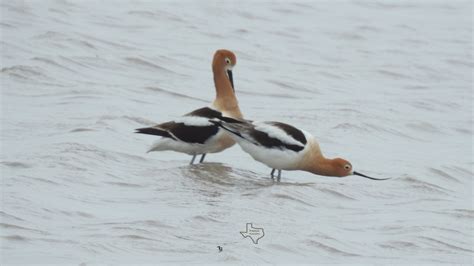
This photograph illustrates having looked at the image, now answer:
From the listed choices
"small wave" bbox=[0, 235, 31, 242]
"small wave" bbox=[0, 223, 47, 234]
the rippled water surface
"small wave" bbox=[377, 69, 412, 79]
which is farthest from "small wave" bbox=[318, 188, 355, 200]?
"small wave" bbox=[377, 69, 412, 79]

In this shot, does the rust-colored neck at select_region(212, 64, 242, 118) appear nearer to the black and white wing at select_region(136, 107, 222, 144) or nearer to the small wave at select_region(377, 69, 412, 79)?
the black and white wing at select_region(136, 107, 222, 144)

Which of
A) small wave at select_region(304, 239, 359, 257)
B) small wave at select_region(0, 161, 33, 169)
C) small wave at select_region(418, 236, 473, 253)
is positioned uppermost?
small wave at select_region(304, 239, 359, 257)

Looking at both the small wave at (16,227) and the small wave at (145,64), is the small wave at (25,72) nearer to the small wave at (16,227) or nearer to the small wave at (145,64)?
the small wave at (145,64)

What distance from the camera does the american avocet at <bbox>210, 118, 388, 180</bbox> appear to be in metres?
10.9

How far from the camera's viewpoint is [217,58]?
12.1 m

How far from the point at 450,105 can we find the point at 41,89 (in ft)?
18.0

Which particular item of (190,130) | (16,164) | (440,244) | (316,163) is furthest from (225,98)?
(440,244)

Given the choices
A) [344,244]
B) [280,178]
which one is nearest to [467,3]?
[280,178]

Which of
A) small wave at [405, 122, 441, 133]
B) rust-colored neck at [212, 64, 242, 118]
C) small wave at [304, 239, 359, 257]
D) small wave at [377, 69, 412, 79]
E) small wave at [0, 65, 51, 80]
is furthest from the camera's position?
small wave at [377, 69, 412, 79]

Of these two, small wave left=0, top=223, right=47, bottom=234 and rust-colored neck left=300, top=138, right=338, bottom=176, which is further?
rust-colored neck left=300, top=138, right=338, bottom=176

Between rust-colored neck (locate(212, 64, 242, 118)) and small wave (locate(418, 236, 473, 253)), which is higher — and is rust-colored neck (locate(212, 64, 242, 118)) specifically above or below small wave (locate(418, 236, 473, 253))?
above

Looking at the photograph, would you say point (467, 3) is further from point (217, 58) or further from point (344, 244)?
point (344, 244)

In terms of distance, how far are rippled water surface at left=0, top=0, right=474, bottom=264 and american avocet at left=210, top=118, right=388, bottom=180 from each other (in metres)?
0.23

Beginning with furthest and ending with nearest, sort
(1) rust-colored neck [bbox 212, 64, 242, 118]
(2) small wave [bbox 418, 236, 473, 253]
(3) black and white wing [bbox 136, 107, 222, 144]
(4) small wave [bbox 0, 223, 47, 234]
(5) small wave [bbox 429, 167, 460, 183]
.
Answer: (5) small wave [bbox 429, 167, 460, 183] → (1) rust-colored neck [bbox 212, 64, 242, 118] → (3) black and white wing [bbox 136, 107, 222, 144] → (2) small wave [bbox 418, 236, 473, 253] → (4) small wave [bbox 0, 223, 47, 234]
